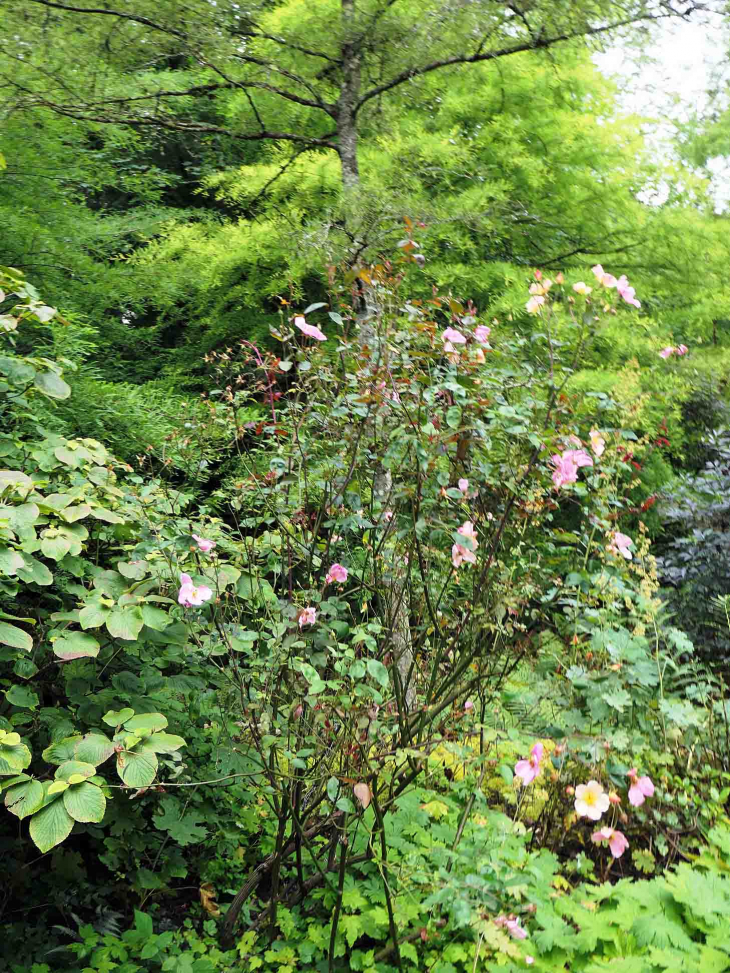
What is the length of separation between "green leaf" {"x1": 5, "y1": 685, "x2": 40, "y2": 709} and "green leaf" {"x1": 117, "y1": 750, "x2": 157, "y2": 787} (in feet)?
1.24

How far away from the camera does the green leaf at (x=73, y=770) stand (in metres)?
1.59

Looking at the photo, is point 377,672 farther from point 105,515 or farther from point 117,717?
point 105,515

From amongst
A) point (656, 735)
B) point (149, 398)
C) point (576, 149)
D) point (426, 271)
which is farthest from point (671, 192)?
point (656, 735)

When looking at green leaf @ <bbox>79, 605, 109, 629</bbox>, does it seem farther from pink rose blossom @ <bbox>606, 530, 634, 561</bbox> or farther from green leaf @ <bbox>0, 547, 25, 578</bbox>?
pink rose blossom @ <bbox>606, 530, 634, 561</bbox>

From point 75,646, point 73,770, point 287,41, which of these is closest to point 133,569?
point 75,646

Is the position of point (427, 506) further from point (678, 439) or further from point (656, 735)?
point (678, 439)

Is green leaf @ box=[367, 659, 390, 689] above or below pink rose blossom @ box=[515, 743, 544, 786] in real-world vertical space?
above

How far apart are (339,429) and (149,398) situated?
9.61ft

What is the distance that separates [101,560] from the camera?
2502 mm

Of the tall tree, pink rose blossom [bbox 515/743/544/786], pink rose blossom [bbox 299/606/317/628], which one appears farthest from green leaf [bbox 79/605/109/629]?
the tall tree

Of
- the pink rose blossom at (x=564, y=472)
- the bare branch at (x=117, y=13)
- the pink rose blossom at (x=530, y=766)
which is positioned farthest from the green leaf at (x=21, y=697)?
the bare branch at (x=117, y=13)

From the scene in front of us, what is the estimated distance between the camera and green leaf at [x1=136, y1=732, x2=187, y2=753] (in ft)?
5.46

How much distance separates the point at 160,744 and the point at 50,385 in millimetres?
1113

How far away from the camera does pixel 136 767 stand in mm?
1621
